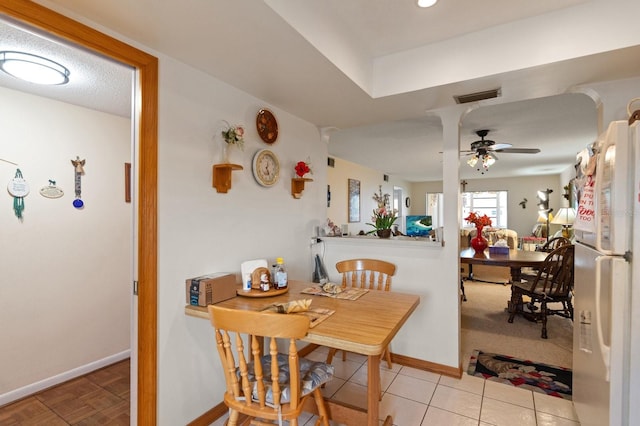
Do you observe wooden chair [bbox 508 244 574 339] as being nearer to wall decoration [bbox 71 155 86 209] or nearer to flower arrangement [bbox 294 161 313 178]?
flower arrangement [bbox 294 161 313 178]

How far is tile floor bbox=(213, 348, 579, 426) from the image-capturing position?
1.98 metres

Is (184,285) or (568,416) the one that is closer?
(184,285)

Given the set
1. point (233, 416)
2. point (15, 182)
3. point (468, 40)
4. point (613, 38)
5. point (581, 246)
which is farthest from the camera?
point (15, 182)

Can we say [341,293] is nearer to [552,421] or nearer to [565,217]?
[552,421]

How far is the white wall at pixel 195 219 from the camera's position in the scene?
68.8 inches

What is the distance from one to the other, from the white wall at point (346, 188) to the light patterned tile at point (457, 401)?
3.55 m

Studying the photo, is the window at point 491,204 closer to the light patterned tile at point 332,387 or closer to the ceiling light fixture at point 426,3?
the light patterned tile at point 332,387

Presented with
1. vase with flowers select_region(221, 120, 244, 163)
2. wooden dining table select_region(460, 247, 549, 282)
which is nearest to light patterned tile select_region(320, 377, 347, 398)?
vase with flowers select_region(221, 120, 244, 163)

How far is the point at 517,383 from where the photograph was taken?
2400mm

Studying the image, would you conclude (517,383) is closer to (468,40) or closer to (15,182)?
(468,40)

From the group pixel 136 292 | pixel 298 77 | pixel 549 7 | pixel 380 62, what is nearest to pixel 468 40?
pixel 549 7

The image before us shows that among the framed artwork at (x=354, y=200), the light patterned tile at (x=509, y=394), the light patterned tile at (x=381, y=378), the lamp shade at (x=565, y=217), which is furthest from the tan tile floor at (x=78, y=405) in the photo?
the lamp shade at (x=565, y=217)

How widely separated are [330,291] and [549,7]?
2.03 m

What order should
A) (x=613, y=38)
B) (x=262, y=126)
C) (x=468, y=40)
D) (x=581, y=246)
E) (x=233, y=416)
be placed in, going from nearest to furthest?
1. (x=233, y=416)
2. (x=613, y=38)
3. (x=581, y=246)
4. (x=468, y=40)
5. (x=262, y=126)
